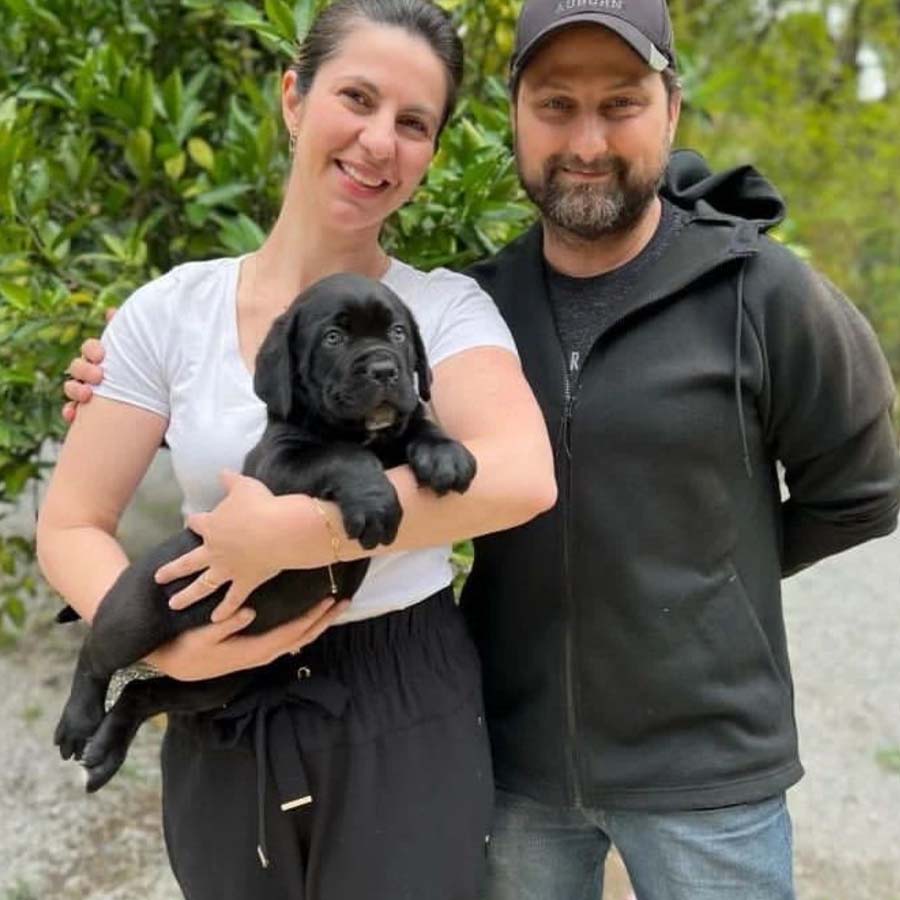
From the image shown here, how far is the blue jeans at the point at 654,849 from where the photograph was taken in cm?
209

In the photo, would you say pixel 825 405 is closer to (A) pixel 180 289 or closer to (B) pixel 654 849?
(B) pixel 654 849

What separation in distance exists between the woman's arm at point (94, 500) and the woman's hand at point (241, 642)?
5 cm

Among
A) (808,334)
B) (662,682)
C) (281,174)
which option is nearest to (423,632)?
(662,682)

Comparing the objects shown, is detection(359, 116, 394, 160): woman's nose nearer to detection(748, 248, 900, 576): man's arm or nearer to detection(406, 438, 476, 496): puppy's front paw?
detection(406, 438, 476, 496): puppy's front paw

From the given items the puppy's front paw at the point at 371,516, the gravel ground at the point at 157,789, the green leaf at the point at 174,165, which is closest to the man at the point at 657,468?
the puppy's front paw at the point at 371,516

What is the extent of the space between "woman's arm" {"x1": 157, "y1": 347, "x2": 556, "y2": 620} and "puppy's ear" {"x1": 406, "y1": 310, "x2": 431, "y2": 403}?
7 cm

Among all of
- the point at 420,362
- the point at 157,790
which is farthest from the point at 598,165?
the point at 157,790

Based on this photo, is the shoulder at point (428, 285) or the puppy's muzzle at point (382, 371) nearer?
the puppy's muzzle at point (382, 371)

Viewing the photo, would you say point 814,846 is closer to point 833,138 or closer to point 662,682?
point 662,682

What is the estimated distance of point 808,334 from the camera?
6.54ft

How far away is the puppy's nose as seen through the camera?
191cm

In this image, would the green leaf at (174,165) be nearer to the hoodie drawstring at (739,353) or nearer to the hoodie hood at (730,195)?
the hoodie hood at (730,195)

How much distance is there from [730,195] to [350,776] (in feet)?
4.26

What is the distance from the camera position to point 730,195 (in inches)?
91.3
